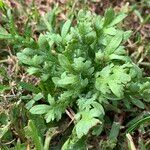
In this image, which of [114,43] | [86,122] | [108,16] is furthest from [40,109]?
[108,16]

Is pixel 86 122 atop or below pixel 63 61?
below

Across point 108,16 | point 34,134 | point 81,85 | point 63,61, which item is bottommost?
point 34,134

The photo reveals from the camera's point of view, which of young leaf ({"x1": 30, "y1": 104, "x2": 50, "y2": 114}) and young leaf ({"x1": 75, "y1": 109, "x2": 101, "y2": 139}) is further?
young leaf ({"x1": 30, "y1": 104, "x2": 50, "y2": 114})

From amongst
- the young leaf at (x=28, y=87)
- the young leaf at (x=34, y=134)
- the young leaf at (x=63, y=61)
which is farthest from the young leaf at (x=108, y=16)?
the young leaf at (x=34, y=134)

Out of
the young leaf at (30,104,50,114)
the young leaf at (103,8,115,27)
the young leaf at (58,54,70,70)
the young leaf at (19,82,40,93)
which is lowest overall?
the young leaf at (30,104,50,114)

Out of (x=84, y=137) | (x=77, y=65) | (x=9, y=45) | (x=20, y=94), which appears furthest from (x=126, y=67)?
(x=9, y=45)

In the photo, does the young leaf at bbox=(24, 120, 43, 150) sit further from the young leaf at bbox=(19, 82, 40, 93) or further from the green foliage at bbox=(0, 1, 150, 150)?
the young leaf at bbox=(19, 82, 40, 93)

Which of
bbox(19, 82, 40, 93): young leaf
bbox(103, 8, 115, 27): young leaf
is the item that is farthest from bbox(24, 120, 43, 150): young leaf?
bbox(103, 8, 115, 27): young leaf

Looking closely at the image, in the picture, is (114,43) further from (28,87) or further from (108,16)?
(28,87)

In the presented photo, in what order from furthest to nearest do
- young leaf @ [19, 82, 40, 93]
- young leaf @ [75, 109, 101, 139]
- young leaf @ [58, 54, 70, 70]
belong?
young leaf @ [19, 82, 40, 93] < young leaf @ [58, 54, 70, 70] < young leaf @ [75, 109, 101, 139]
